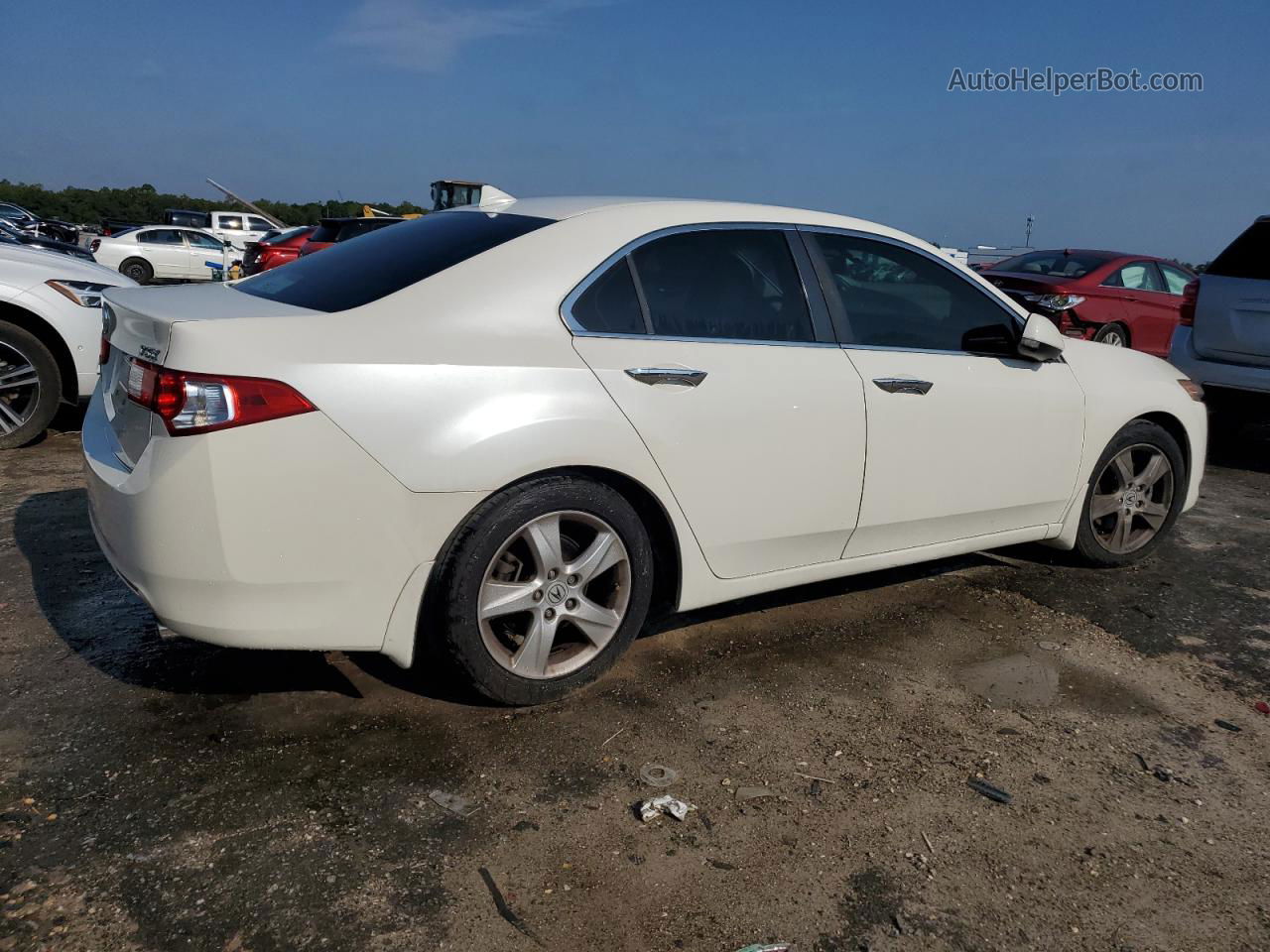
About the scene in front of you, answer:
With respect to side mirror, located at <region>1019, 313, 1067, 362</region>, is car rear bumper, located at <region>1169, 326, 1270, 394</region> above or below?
below

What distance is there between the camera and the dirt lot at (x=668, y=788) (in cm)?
226

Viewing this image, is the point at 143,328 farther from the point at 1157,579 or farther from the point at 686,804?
the point at 1157,579

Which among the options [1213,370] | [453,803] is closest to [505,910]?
[453,803]

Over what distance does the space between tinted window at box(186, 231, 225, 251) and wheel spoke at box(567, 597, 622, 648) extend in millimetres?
26250

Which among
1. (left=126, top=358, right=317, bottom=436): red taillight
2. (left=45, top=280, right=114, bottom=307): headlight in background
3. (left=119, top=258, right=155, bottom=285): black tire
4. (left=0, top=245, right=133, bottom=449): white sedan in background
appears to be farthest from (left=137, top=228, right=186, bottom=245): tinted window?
(left=126, top=358, right=317, bottom=436): red taillight

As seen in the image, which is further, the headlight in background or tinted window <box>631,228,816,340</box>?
the headlight in background

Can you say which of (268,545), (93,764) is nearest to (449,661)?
(268,545)

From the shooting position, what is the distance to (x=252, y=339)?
8.70 ft

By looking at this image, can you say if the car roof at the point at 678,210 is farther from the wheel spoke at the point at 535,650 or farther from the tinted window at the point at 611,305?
the wheel spoke at the point at 535,650

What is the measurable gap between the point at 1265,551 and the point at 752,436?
3.61 m

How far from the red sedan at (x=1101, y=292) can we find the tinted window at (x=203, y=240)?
69.8 ft

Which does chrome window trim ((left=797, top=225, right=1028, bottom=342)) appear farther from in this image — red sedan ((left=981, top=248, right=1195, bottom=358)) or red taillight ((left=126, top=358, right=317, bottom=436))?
red sedan ((left=981, top=248, right=1195, bottom=358))

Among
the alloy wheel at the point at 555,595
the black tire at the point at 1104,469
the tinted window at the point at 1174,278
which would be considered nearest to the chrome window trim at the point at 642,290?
the alloy wheel at the point at 555,595

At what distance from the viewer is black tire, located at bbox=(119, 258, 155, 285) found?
2491 centimetres
